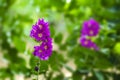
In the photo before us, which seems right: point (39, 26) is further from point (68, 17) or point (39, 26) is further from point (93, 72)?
point (68, 17)

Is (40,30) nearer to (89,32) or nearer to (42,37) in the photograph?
(42,37)

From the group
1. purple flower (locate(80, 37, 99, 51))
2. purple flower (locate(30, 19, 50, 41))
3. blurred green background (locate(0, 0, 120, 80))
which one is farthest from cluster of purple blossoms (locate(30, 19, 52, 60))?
purple flower (locate(80, 37, 99, 51))

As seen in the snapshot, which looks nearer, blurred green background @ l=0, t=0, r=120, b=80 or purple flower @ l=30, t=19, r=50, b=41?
purple flower @ l=30, t=19, r=50, b=41

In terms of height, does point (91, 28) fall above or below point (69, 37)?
below

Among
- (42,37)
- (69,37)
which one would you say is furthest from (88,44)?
(42,37)

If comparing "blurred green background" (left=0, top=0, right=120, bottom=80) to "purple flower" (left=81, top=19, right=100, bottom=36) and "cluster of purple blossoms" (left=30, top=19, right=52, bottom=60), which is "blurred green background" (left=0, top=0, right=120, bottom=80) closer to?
"purple flower" (left=81, top=19, right=100, bottom=36)

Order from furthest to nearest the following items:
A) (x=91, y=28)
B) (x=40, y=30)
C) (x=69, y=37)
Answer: (x=69, y=37), (x=91, y=28), (x=40, y=30)

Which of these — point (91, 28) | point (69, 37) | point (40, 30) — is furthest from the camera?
point (69, 37)
